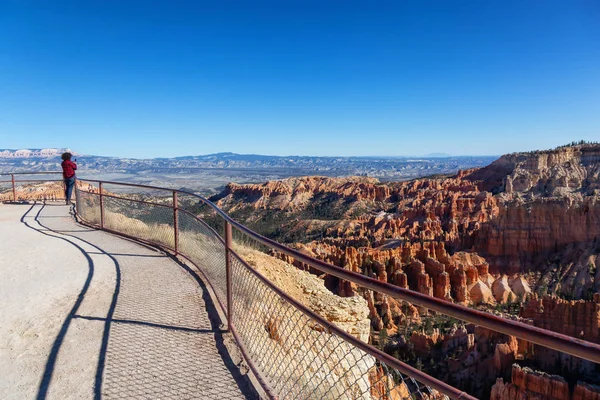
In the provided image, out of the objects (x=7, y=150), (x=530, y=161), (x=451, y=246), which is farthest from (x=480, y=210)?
(x=7, y=150)

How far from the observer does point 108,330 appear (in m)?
4.16

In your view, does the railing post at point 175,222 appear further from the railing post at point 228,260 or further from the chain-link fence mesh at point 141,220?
the railing post at point 228,260

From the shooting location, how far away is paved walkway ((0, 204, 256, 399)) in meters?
3.23

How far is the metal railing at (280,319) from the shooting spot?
1636 millimetres

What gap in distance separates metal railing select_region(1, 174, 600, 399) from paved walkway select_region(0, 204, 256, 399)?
0.32 metres

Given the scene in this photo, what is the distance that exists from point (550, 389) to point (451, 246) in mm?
32934

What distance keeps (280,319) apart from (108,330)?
6.07 ft

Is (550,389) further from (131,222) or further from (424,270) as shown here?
(424,270)

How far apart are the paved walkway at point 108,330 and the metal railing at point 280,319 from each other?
0.32m

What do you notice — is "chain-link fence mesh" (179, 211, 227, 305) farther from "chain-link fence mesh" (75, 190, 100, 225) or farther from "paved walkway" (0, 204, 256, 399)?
"chain-link fence mesh" (75, 190, 100, 225)

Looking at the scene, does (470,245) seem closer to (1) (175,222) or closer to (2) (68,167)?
(2) (68,167)

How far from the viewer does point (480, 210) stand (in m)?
54.1

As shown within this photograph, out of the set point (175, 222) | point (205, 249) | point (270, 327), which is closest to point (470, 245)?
point (175, 222)

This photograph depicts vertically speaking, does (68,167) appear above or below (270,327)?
above
